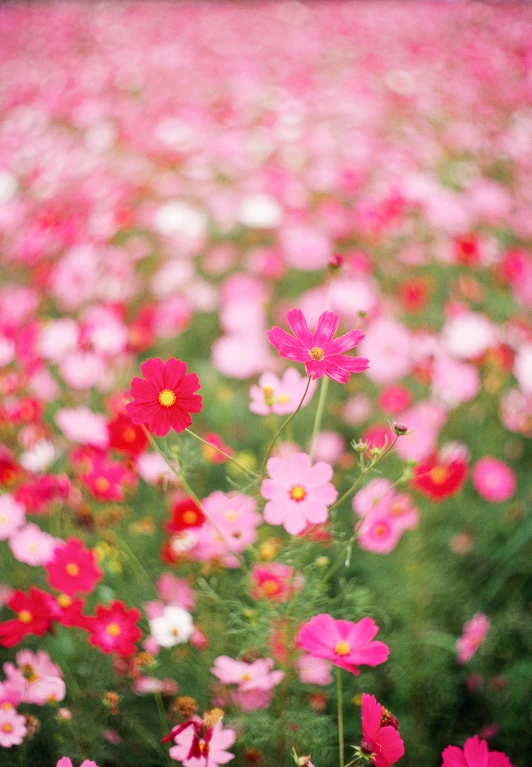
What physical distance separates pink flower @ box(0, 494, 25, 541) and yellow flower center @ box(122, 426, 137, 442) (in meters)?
0.22

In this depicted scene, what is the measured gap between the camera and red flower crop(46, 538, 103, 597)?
67 cm

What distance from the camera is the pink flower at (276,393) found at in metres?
0.59

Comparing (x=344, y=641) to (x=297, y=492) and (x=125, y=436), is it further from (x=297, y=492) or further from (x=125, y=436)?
(x=125, y=436)

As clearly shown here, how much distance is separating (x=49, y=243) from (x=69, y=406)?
1.53 feet

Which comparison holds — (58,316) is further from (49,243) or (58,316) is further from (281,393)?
(281,393)

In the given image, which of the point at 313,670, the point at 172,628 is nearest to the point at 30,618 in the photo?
the point at 172,628

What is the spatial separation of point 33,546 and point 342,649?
0.49 metres

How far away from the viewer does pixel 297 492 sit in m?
0.54

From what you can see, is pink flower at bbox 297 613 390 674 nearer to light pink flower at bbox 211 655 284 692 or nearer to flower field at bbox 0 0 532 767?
flower field at bbox 0 0 532 767

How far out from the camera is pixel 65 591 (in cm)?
66

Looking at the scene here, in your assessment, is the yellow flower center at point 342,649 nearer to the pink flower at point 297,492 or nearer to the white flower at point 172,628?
the pink flower at point 297,492

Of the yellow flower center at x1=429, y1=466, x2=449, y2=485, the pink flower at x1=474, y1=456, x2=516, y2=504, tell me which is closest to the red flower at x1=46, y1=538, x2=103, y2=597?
the yellow flower center at x1=429, y1=466, x2=449, y2=485

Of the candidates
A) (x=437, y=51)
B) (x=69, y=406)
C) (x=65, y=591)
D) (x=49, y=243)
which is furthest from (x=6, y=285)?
(x=437, y=51)

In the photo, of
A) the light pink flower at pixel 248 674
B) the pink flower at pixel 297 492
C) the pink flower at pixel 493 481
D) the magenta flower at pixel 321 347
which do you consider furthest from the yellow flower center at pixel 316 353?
the pink flower at pixel 493 481
